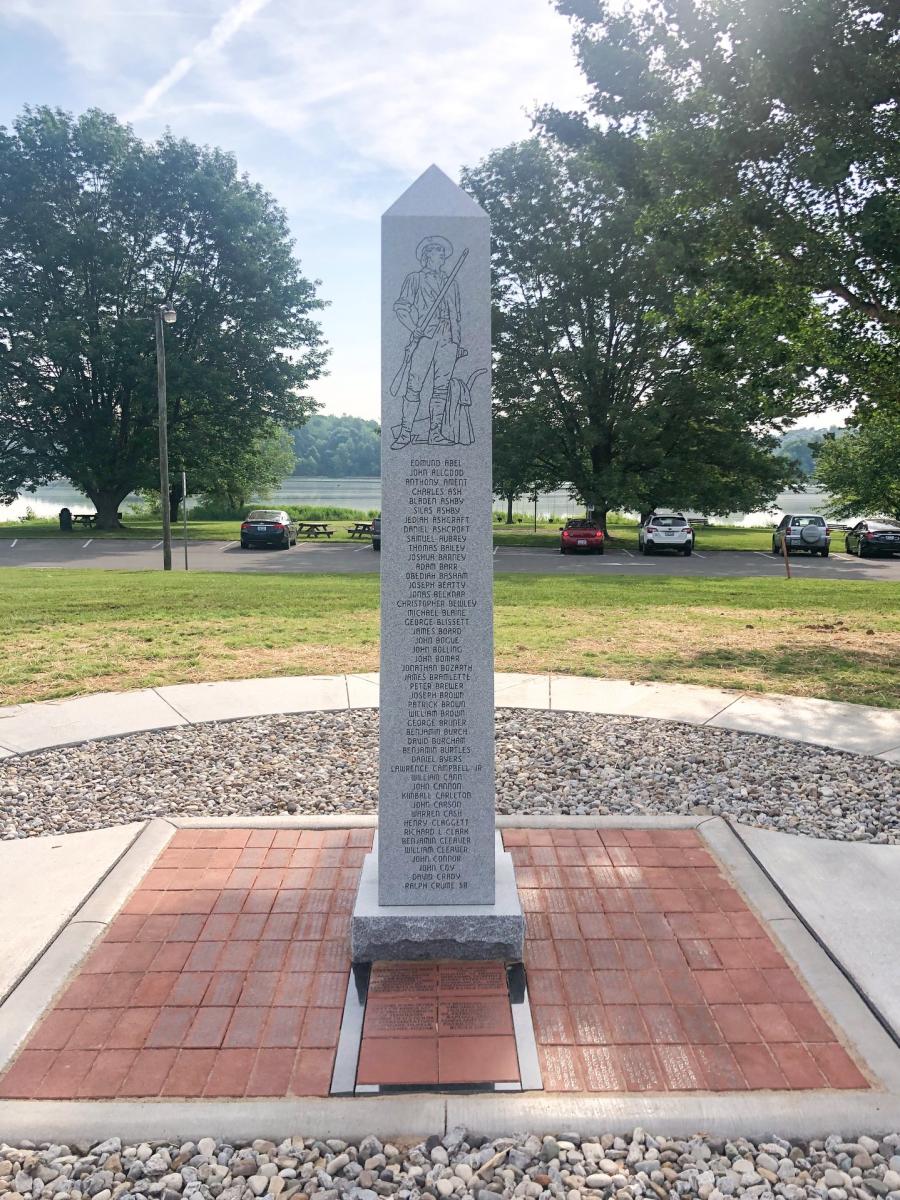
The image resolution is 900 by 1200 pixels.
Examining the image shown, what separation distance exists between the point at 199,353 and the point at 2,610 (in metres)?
27.4

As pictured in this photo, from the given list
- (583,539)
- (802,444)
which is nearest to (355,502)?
(802,444)

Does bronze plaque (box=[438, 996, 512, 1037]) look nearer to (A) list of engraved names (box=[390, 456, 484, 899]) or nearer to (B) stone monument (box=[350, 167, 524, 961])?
(B) stone monument (box=[350, 167, 524, 961])

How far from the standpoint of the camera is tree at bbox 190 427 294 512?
43.0 meters

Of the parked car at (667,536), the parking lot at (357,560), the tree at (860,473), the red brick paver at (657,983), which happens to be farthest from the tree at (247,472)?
the red brick paver at (657,983)

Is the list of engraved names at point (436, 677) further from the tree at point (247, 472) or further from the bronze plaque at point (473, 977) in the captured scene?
the tree at point (247, 472)

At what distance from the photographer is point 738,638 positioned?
36.9ft

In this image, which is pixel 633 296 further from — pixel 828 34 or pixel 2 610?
pixel 2 610

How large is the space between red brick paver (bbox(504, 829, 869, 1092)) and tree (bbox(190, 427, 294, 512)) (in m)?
38.2

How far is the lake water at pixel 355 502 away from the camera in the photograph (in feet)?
212

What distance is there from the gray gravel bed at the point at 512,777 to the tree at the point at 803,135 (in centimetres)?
572

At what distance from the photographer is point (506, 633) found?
1142cm

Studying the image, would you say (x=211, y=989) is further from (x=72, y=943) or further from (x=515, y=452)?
(x=515, y=452)

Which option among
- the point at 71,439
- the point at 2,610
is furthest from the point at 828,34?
the point at 71,439

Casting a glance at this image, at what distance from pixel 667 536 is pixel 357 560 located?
33.8ft
